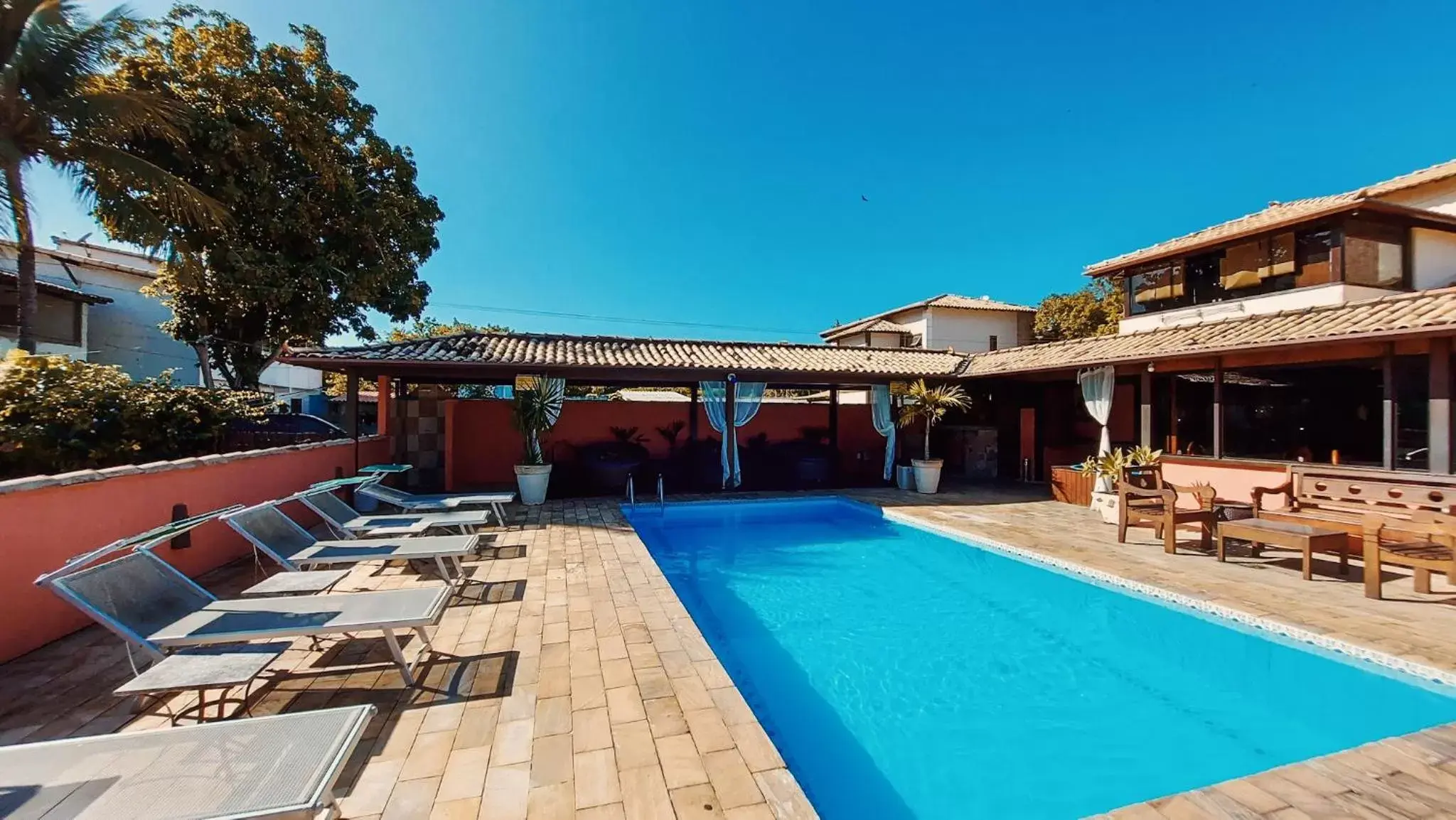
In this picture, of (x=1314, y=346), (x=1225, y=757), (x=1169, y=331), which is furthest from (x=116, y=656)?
(x=1169, y=331)

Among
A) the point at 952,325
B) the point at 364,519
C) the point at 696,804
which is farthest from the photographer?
the point at 952,325

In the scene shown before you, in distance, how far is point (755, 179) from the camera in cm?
1766

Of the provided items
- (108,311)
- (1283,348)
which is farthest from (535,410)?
(108,311)

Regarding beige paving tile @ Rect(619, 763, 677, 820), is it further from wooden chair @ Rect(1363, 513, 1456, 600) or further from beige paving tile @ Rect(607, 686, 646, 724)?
wooden chair @ Rect(1363, 513, 1456, 600)

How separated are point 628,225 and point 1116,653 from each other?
18.7 m

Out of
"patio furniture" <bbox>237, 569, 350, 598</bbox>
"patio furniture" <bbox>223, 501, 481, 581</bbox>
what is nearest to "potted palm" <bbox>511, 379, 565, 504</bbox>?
"patio furniture" <bbox>223, 501, 481, 581</bbox>

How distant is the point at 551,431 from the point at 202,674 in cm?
948

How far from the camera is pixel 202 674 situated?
254 cm

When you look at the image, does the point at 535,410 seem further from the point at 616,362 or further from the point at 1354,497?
the point at 1354,497

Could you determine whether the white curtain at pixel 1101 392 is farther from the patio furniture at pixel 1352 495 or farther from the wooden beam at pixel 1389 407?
the wooden beam at pixel 1389 407

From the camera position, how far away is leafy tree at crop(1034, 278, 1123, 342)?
23.7 m

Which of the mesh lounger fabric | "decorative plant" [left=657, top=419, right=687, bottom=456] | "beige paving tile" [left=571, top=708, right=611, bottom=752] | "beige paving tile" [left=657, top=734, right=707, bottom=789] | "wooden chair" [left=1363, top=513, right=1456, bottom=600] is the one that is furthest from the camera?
"decorative plant" [left=657, top=419, right=687, bottom=456]

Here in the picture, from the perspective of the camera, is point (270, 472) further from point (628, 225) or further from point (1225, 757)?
point (628, 225)

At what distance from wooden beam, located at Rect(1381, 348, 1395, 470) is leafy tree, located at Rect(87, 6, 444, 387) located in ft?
56.3
